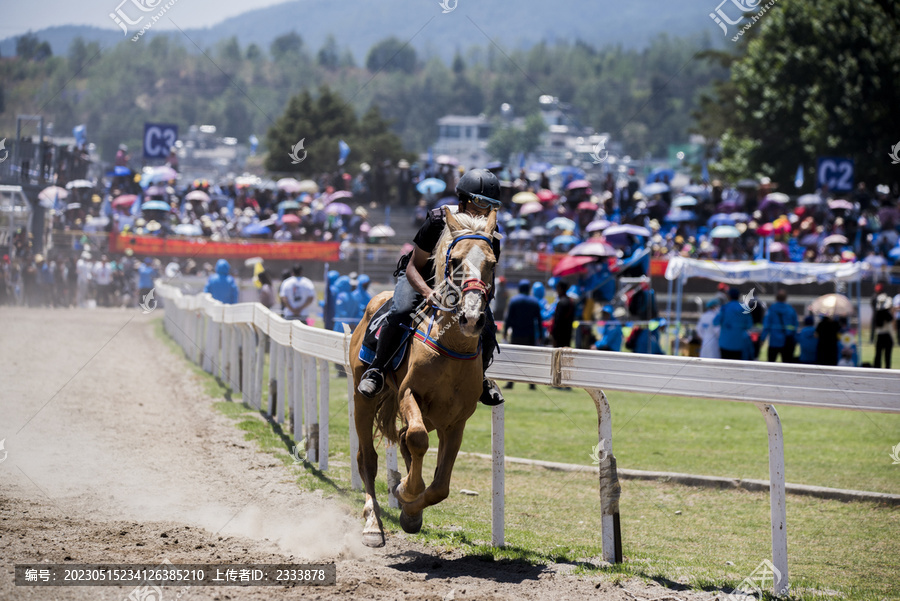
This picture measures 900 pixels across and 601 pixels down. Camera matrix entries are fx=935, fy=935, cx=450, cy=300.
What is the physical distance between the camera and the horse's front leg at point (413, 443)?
5.57 m

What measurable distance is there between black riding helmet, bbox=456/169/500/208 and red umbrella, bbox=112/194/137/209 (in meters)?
30.5

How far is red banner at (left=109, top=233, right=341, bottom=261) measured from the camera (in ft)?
99.1

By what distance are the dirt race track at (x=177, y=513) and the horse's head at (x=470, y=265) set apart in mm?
1526

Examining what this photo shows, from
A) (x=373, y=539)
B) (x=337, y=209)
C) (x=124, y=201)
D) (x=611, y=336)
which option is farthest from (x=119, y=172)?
(x=373, y=539)

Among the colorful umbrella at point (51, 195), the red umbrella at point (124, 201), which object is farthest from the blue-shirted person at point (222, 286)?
the red umbrella at point (124, 201)

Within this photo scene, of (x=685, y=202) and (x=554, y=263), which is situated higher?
(x=685, y=202)

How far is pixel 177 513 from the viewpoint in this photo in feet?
22.7

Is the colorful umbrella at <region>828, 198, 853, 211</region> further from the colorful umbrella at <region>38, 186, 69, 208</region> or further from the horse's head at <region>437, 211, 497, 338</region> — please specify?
the horse's head at <region>437, 211, 497, 338</region>

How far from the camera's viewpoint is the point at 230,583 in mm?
5148

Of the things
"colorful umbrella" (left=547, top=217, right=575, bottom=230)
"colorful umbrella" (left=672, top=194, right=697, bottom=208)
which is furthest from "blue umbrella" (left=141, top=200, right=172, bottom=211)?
"colorful umbrella" (left=672, top=194, right=697, bottom=208)

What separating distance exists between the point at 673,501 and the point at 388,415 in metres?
2.97

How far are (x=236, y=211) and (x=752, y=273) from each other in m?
22.8

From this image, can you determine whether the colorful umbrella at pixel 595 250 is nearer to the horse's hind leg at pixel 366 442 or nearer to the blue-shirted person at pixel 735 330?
the blue-shirted person at pixel 735 330

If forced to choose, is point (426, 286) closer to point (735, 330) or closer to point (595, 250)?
point (735, 330)
